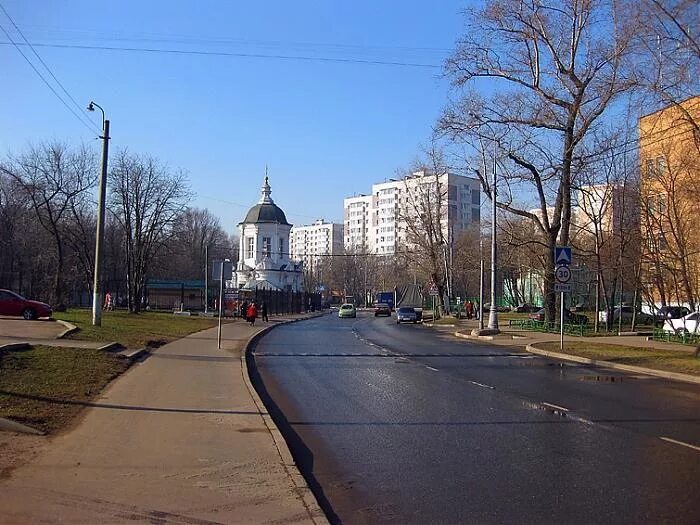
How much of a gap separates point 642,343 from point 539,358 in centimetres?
722

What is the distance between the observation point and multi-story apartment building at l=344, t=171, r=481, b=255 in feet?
221

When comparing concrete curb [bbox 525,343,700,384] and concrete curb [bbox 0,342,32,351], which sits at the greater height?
concrete curb [bbox 0,342,32,351]

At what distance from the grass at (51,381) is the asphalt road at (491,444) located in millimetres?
3145

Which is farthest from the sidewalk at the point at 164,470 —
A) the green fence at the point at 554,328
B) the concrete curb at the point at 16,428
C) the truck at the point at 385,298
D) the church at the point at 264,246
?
the truck at the point at 385,298

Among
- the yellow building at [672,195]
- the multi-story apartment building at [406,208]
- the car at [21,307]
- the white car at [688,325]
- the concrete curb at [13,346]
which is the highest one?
the multi-story apartment building at [406,208]

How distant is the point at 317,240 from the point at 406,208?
121m

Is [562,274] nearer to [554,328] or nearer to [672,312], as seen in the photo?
[554,328]

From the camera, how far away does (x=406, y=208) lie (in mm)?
71062

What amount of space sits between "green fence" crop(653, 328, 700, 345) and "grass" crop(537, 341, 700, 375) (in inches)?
136

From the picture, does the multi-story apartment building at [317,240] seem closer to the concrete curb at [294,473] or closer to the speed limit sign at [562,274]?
the speed limit sign at [562,274]

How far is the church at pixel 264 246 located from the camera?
9494 cm

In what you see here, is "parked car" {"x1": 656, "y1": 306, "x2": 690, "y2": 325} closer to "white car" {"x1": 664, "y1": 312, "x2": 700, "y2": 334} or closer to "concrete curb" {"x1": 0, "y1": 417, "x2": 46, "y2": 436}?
"white car" {"x1": 664, "y1": 312, "x2": 700, "y2": 334}

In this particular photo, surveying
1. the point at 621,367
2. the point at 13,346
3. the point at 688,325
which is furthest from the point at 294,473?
the point at 688,325

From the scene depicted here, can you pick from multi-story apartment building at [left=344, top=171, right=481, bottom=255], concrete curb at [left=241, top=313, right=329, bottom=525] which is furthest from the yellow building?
multi-story apartment building at [left=344, top=171, right=481, bottom=255]
